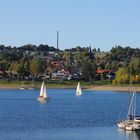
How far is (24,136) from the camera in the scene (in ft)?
241

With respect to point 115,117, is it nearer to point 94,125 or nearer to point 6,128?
point 94,125

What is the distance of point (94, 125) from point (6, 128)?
11.2 m

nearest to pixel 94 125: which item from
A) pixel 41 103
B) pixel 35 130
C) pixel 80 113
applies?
pixel 35 130

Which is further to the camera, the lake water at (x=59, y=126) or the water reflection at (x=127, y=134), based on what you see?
the lake water at (x=59, y=126)

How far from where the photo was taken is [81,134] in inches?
3004

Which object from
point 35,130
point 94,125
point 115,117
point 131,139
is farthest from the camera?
point 115,117

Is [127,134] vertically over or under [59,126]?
under

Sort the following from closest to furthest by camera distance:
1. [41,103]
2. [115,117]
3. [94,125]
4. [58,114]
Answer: [94,125] < [115,117] < [58,114] < [41,103]

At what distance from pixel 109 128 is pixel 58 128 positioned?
5.66m

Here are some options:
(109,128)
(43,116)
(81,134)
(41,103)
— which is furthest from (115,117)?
(41,103)

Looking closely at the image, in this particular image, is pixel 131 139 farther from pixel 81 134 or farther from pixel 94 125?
pixel 94 125

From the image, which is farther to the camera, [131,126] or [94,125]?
[94,125]

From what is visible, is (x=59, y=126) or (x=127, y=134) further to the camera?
(x=59, y=126)

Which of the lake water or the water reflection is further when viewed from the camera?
the lake water
